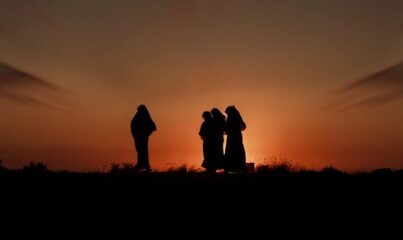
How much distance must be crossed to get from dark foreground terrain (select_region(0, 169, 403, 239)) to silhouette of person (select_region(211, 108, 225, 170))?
8.97 metres

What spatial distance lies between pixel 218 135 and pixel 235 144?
120 centimetres

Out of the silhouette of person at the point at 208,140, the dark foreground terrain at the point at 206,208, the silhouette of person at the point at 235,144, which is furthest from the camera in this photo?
the silhouette of person at the point at 208,140

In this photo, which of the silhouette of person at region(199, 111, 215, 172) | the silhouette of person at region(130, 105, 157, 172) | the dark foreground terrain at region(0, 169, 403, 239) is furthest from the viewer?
the silhouette of person at region(199, 111, 215, 172)

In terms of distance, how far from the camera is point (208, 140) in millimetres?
22562

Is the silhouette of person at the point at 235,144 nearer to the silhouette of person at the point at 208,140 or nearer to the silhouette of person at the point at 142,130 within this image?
the silhouette of person at the point at 208,140

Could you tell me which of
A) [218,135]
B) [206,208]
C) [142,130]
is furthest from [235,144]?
[206,208]

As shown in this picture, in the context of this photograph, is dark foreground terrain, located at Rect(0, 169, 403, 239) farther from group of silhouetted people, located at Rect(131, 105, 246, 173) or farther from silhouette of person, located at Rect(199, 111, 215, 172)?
silhouette of person, located at Rect(199, 111, 215, 172)

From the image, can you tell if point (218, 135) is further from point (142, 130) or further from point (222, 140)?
point (142, 130)

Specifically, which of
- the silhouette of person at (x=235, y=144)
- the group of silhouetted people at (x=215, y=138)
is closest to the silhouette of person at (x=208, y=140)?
the group of silhouetted people at (x=215, y=138)

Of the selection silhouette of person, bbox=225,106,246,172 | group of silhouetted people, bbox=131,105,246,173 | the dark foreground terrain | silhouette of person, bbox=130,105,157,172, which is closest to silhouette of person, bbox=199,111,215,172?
group of silhouetted people, bbox=131,105,246,173

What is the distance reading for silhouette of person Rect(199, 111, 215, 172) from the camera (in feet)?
73.2

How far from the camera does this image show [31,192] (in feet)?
37.0

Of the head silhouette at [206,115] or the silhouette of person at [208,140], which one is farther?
the head silhouette at [206,115]

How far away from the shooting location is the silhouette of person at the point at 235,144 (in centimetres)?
2156
